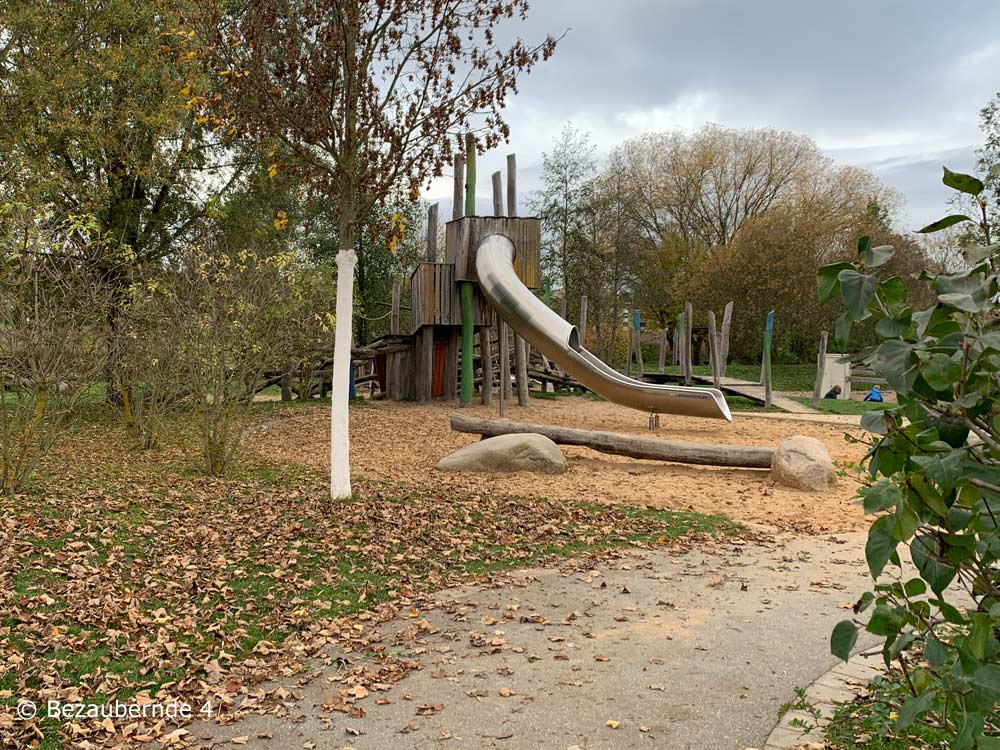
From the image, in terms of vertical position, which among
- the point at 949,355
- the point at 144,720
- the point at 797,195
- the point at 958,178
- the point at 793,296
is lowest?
the point at 144,720

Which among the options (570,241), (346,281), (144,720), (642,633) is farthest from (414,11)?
(570,241)

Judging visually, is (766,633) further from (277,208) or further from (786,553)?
(277,208)

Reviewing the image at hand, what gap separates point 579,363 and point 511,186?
6.13 metres

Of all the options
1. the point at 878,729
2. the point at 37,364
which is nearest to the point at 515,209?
the point at 37,364

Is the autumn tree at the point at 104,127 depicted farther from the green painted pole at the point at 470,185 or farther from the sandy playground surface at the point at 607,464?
the green painted pole at the point at 470,185

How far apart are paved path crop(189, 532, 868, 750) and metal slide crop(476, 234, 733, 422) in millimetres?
7384

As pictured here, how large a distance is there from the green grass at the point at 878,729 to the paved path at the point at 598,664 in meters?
0.31

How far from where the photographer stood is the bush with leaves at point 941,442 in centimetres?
153

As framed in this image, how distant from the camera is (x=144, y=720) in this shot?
371 centimetres

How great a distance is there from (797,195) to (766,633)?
1361 inches

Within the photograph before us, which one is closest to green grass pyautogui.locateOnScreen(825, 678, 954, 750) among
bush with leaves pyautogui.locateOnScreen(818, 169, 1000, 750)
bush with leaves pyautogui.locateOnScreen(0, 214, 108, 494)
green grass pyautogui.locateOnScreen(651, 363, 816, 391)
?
bush with leaves pyautogui.locateOnScreen(818, 169, 1000, 750)

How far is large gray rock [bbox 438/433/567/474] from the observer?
1021cm

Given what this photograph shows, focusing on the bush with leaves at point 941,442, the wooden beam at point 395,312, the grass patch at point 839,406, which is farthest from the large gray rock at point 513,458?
the wooden beam at point 395,312

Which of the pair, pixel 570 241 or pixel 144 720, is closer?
pixel 144 720
